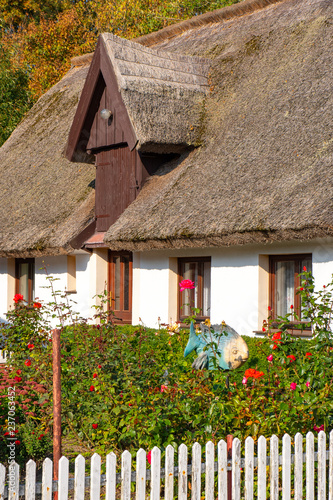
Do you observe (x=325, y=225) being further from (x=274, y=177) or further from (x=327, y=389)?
(x=327, y=389)

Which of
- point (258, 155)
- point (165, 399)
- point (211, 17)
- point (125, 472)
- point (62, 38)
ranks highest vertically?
point (62, 38)

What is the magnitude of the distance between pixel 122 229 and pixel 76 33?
689 inches

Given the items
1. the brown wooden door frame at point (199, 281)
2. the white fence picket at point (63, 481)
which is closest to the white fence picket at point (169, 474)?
the white fence picket at point (63, 481)

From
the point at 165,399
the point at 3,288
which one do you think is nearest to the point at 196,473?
the point at 165,399

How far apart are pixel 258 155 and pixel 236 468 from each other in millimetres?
6177

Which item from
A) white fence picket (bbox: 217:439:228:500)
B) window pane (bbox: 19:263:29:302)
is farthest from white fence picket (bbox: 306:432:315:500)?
window pane (bbox: 19:263:29:302)

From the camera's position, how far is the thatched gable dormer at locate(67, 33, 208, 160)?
1094 cm

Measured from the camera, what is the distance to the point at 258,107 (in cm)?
1093

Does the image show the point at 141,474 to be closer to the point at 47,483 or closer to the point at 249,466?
the point at 47,483

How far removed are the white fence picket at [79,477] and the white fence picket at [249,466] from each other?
3.77ft

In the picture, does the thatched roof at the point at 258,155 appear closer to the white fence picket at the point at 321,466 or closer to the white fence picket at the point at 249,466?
the white fence picket at the point at 321,466

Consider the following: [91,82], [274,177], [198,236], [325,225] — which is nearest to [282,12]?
[91,82]

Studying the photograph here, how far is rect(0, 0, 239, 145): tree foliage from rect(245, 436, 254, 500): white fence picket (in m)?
19.1

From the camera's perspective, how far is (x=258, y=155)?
973cm
